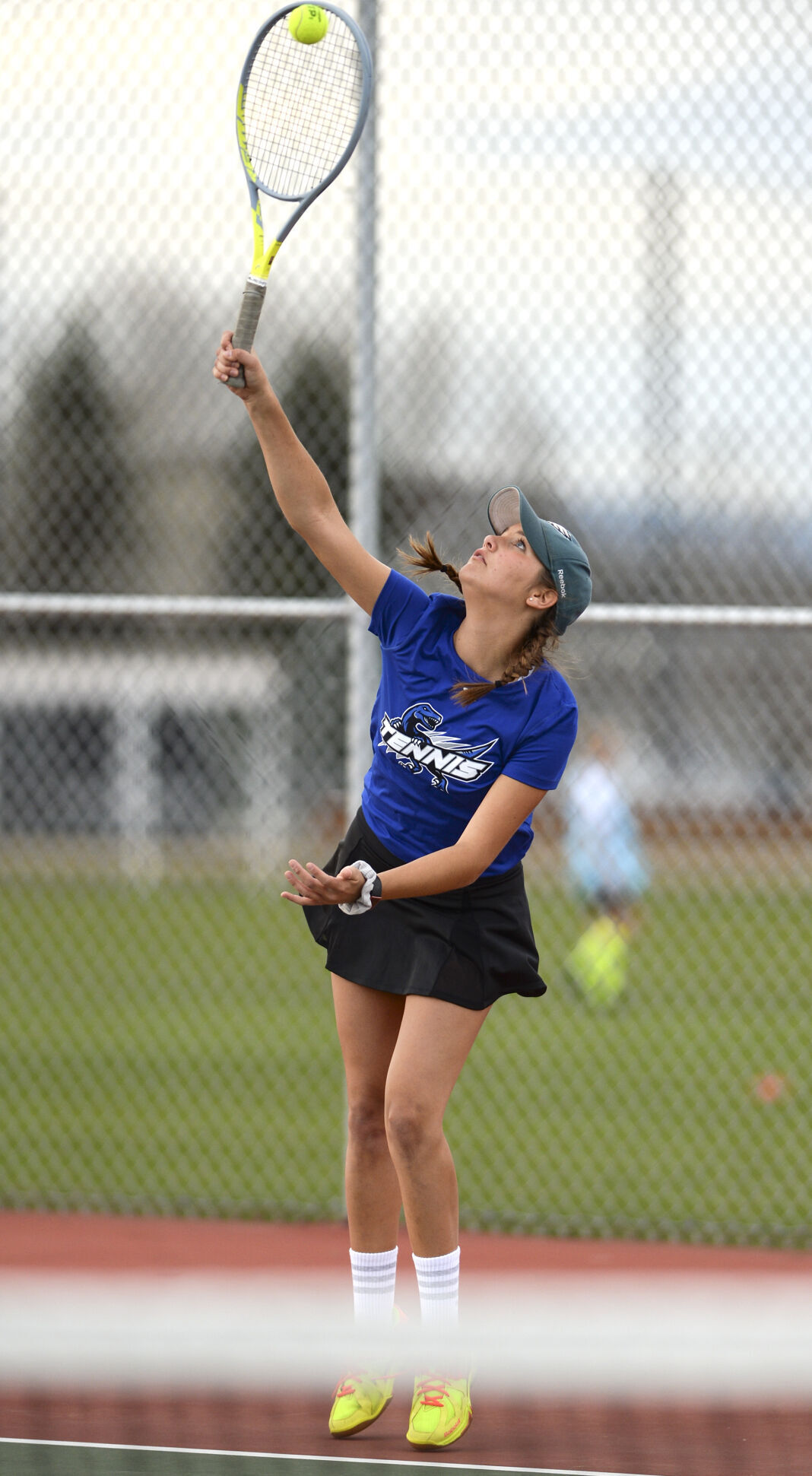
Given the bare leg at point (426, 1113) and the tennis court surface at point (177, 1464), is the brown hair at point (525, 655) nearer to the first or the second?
the bare leg at point (426, 1113)

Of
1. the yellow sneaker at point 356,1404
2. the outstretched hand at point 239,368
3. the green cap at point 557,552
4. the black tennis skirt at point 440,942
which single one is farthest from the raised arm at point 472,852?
the yellow sneaker at point 356,1404

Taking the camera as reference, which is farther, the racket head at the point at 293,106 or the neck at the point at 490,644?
the racket head at the point at 293,106

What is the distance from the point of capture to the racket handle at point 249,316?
9.02 ft

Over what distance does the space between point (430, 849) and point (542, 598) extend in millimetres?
522

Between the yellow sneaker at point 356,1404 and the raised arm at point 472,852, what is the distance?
3.06ft

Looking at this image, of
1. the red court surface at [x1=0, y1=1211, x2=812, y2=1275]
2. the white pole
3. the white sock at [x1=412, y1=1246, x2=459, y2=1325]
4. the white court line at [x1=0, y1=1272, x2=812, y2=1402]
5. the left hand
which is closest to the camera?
the white court line at [x1=0, y1=1272, x2=812, y2=1402]

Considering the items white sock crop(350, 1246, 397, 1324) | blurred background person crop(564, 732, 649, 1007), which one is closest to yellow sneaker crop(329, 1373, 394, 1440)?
white sock crop(350, 1246, 397, 1324)

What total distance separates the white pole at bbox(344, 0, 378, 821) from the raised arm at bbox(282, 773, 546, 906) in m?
1.60

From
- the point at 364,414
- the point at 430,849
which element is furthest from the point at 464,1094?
the point at 430,849

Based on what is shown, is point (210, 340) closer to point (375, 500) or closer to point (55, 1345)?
point (375, 500)

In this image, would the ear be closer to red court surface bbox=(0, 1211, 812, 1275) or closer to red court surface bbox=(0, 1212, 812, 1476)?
red court surface bbox=(0, 1212, 812, 1476)

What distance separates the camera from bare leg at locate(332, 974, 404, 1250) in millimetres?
3062

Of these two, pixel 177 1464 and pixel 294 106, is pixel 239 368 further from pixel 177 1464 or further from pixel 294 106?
pixel 177 1464

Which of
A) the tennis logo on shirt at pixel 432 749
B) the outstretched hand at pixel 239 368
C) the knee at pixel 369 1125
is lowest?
the knee at pixel 369 1125
